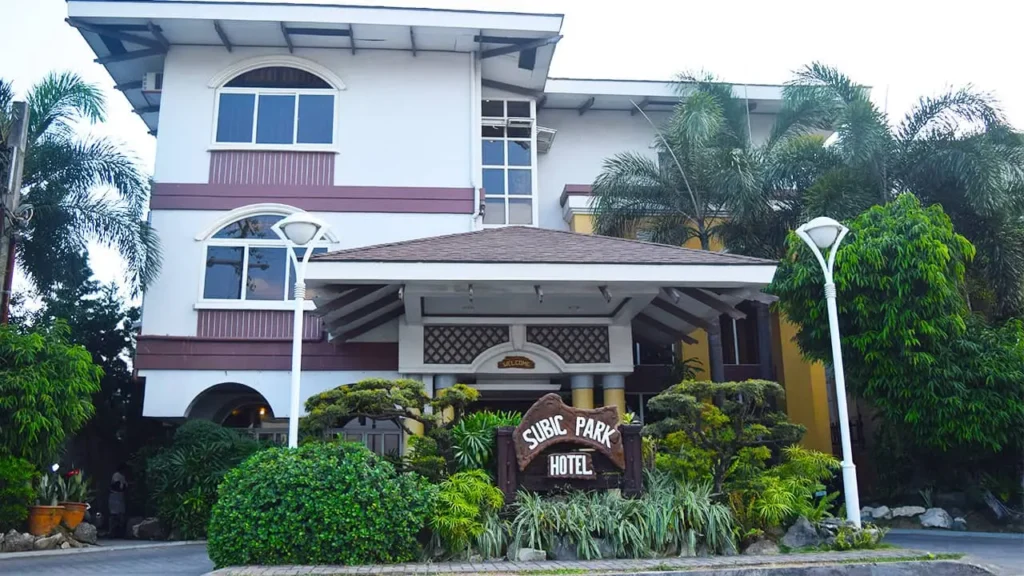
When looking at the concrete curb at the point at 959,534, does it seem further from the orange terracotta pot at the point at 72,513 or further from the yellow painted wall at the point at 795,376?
the orange terracotta pot at the point at 72,513

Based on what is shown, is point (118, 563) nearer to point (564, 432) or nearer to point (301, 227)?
point (301, 227)

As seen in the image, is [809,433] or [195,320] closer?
[195,320]

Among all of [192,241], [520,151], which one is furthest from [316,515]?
[520,151]

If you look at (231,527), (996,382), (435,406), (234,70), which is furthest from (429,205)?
(996,382)

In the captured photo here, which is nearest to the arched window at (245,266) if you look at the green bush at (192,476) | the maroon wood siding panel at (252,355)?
the maroon wood siding panel at (252,355)

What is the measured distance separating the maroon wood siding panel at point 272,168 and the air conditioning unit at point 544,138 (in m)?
4.92

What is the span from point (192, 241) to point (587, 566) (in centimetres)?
1046

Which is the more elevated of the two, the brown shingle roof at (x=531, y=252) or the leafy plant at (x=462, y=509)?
the brown shingle roof at (x=531, y=252)

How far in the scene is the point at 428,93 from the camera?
16.8 meters

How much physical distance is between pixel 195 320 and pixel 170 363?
0.87 m

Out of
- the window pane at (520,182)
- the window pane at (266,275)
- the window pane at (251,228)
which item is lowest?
the window pane at (266,275)

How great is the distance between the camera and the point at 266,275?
50.8 ft

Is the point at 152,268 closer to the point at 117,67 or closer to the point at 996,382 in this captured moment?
the point at 117,67

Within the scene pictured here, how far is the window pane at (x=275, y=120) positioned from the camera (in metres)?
16.2
